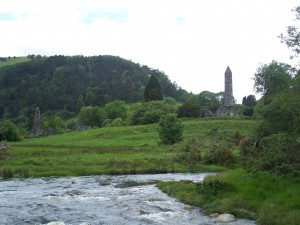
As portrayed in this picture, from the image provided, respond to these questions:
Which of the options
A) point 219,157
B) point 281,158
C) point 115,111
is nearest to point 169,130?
point 219,157

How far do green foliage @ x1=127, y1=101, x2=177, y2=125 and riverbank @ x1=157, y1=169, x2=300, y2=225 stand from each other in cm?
8186

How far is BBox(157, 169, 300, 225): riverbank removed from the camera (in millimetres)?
22672

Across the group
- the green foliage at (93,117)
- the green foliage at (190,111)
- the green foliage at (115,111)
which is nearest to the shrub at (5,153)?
the green foliage at (190,111)

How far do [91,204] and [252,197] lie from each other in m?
11.1

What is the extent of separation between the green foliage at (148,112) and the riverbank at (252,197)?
81.9 meters

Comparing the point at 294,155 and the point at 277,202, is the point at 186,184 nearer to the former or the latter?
the point at 294,155

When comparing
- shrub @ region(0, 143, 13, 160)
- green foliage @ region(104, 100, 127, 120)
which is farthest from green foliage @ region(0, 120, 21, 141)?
green foliage @ region(104, 100, 127, 120)

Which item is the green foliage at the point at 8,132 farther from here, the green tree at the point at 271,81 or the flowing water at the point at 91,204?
the green tree at the point at 271,81

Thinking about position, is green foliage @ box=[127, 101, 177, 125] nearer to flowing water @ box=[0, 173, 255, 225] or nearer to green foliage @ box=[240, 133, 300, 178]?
flowing water @ box=[0, 173, 255, 225]

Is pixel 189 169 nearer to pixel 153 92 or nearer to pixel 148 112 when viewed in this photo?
pixel 148 112

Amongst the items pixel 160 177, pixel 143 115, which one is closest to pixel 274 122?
pixel 160 177

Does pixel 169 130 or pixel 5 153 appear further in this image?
pixel 169 130

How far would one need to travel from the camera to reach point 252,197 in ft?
86.1

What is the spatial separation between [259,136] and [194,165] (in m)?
13.8
